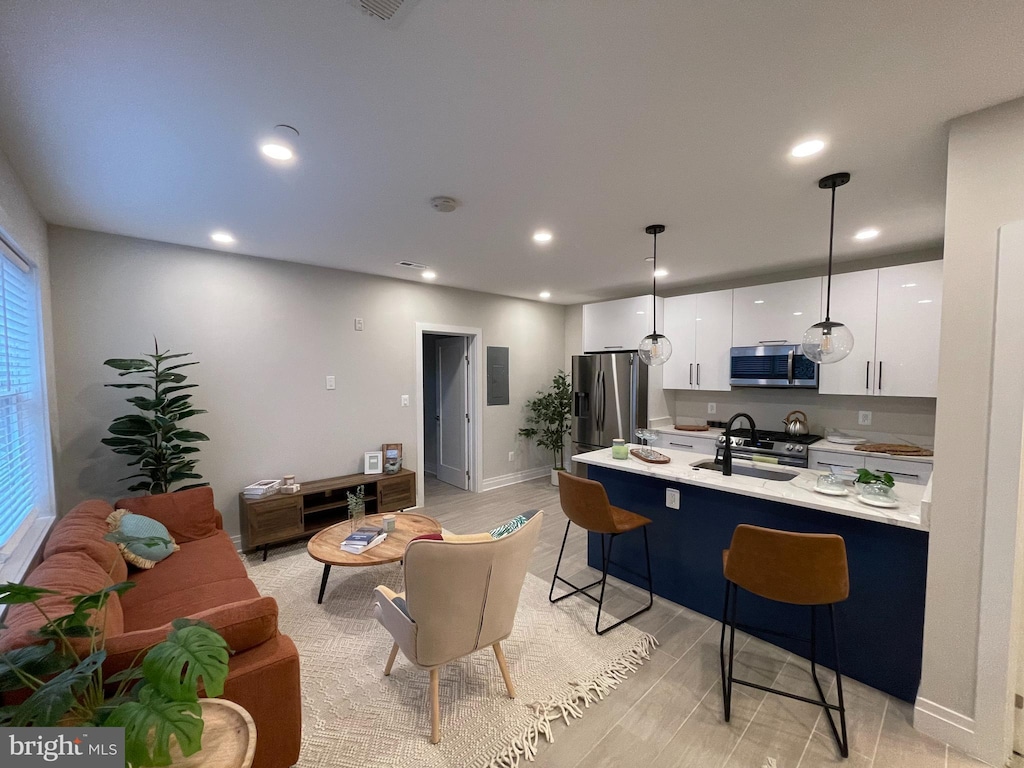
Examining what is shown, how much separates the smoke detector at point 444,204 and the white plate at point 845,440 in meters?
3.95

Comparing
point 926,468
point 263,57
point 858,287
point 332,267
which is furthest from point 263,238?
point 926,468

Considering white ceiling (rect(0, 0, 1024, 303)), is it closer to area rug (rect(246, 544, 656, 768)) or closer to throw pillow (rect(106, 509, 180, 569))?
throw pillow (rect(106, 509, 180, 569))

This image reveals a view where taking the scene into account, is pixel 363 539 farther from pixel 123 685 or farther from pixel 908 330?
pixel 908 330

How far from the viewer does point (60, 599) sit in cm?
149

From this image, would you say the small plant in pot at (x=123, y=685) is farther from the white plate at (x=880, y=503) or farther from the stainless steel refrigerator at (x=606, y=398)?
the stainless steel refrigerator at (x=606, y=398)

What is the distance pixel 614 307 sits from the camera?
17.1 ft

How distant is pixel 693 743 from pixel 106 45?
11.0 ft

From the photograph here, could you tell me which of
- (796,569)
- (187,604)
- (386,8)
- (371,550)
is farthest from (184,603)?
(796,569)

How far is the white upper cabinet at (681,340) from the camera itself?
4711 millimetres

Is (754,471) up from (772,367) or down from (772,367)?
down

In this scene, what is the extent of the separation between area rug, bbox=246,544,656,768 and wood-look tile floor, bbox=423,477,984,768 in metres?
0.11

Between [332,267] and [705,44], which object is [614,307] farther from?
[705,44]

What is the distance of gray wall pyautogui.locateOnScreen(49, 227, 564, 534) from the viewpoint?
2975 mm

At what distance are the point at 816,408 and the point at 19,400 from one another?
6112 millimetres
